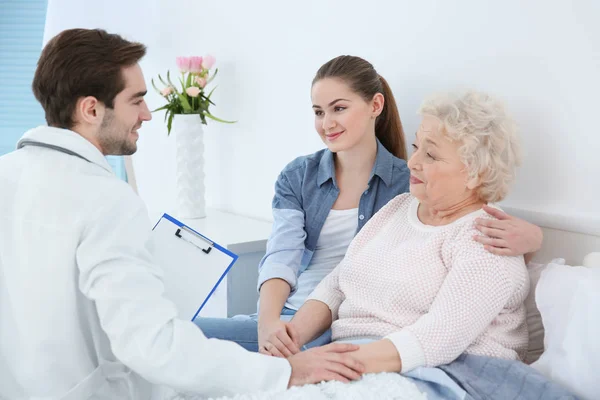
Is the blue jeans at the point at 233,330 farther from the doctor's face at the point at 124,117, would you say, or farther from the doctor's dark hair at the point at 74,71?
the doctor's dark hair at the point at 74,71

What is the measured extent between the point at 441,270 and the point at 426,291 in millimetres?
56

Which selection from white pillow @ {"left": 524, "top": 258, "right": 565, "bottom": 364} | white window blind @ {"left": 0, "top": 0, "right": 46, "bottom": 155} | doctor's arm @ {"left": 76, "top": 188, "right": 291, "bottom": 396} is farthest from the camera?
white window blind @ {"left": 0, "top": 0, "right": 46, "bottom": 155}

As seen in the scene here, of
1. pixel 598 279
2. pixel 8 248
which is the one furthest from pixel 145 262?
pixel 598 279

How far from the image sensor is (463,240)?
1.56 m

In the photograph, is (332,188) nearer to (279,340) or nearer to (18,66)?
(279,340)

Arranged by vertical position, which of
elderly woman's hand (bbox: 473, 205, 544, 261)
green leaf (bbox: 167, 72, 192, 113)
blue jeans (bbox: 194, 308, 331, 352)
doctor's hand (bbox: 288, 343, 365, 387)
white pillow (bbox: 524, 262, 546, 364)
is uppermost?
elderly woman's hand (bbox: 473, 205, 544, 261)

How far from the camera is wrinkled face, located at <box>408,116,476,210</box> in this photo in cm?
161

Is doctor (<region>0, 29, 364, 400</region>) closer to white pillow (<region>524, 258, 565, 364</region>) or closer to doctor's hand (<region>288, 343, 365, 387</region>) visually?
doctor's hand (<region>288, 343, 365, 387</region>)

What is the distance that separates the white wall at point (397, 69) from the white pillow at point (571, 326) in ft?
0.74

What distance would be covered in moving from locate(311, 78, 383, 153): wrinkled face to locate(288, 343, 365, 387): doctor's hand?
0.72 metres

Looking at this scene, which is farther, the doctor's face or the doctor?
the doctor's face

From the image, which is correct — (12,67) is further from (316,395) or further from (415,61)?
(316,395)

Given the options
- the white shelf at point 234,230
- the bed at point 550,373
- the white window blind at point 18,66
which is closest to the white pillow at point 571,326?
the bed at point 550,373

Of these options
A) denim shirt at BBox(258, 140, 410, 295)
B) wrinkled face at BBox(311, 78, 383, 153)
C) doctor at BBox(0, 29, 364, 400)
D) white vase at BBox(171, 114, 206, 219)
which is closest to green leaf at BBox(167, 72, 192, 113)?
white vase at BBox(171, 114, 206, 219)
